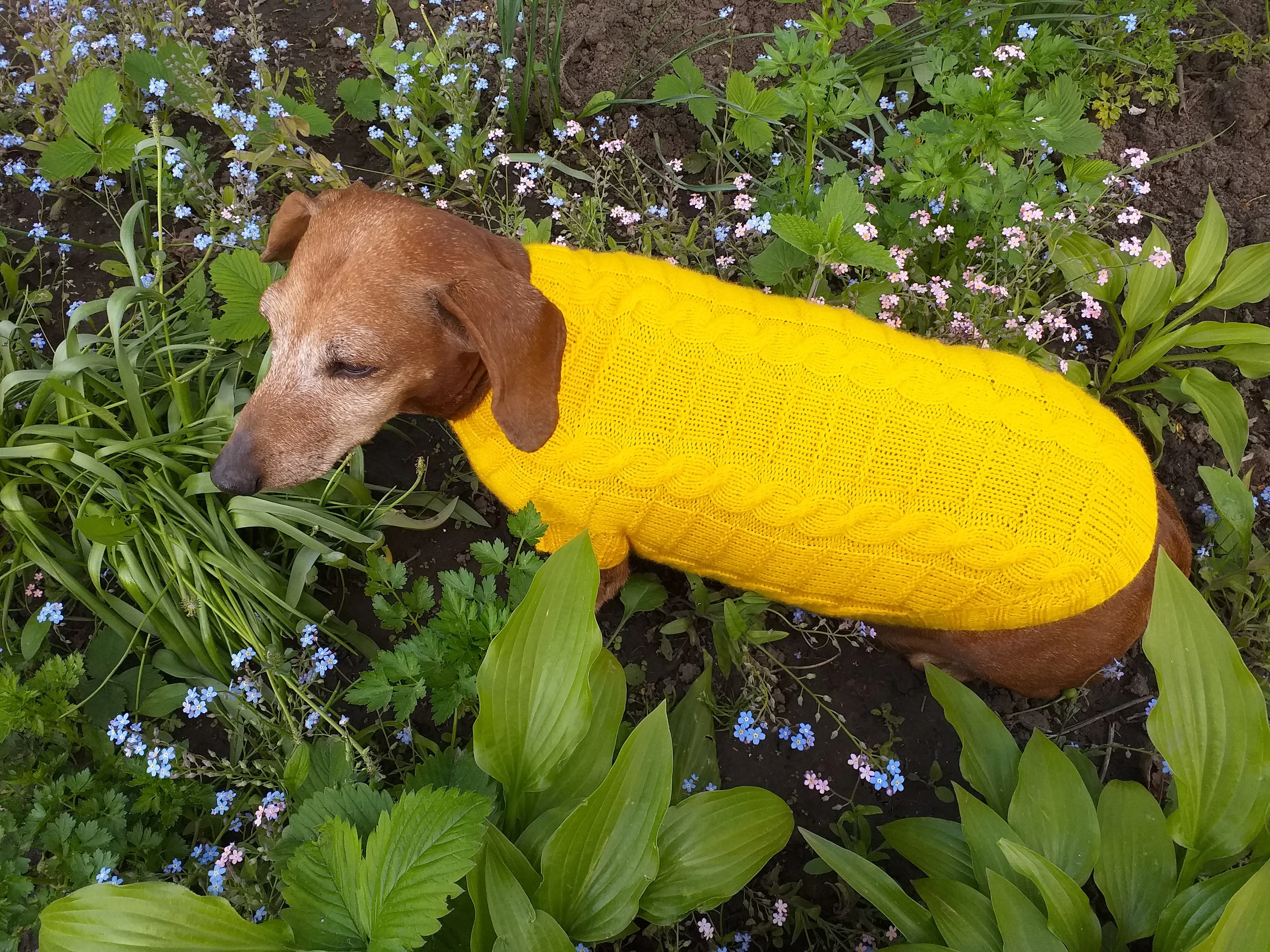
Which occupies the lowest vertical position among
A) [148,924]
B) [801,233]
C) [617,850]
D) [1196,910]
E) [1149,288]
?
[1196,910]

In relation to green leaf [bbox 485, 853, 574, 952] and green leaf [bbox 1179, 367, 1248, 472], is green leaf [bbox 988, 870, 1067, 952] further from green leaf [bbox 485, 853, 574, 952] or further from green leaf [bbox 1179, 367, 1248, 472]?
green leaf [bbox 1179, 367, 1248, 472]

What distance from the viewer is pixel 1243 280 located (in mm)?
2990

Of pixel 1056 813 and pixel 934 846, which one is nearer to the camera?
pixel 1056 813

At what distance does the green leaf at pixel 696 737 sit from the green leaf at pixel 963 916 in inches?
27.4

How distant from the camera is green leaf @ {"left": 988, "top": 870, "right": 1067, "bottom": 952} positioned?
1.73 m

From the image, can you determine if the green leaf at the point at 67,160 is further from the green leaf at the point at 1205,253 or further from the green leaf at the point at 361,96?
the green leaf at the point at 1205,253

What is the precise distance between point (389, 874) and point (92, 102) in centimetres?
303

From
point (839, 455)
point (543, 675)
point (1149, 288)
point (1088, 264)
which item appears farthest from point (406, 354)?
point (1149, 288)

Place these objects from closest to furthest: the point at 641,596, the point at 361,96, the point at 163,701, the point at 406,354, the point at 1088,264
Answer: the point at 406,354 → the point at 163,701 → the point at 641,596 → the point at 1088,264 → the point at 361,96

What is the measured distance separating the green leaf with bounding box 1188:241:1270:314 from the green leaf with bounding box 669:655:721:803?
2497 mm

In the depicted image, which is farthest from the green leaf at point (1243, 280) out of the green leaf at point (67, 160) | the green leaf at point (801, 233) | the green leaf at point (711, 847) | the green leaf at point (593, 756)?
the green leaf at point (67, 160)

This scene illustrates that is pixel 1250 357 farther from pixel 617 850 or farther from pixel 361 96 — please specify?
pixel 361 96

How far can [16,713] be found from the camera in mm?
1979

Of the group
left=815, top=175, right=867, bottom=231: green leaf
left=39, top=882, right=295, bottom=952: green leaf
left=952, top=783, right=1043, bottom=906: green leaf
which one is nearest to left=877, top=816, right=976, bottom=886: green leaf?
left=952, top=783, right=1043, bottom=906: green leaf
